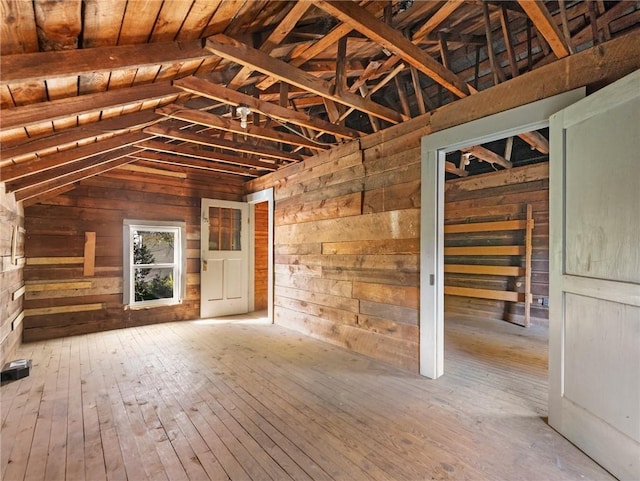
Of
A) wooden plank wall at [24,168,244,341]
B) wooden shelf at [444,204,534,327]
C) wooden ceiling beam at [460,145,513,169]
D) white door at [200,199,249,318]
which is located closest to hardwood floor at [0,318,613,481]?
wooden plank wall at [24,168,244,341]

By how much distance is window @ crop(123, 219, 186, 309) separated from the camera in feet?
16.1

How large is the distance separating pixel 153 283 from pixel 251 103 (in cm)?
393

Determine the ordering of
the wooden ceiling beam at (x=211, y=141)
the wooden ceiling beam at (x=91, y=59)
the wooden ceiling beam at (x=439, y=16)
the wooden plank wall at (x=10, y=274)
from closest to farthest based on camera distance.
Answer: the wooden ceiling beam at (x=91, y=59)
the wooden ceiling beam at (x=439, y=16)
the wooden plank wall at (x=10, y=274)
the wooden ceiling beam at (x=211, y=141)

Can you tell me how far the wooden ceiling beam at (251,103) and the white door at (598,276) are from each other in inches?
79.8

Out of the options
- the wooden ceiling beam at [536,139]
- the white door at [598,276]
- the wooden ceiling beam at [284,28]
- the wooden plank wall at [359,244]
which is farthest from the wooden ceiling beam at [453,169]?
the wooden ceiling beam at [284,28]

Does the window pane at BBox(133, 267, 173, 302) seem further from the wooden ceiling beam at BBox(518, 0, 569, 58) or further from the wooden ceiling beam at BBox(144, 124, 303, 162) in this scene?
the wooden ceiling beam at BBox(518, 0, 569, 58)

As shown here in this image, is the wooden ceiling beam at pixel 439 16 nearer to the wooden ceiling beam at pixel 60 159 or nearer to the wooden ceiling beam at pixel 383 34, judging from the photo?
the wooden ceiling beam at pixel 383 34

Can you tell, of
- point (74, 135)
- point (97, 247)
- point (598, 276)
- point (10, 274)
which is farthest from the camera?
point (97, 247)

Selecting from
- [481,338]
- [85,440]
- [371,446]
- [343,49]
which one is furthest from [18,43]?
[481,338]

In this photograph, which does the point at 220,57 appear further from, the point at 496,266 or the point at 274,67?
the point at 496,266

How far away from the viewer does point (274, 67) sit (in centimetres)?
221

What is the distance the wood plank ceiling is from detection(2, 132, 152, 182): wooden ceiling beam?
0.04 ft

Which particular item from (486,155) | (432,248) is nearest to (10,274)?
(432,248)

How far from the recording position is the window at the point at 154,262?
4.92 metres
